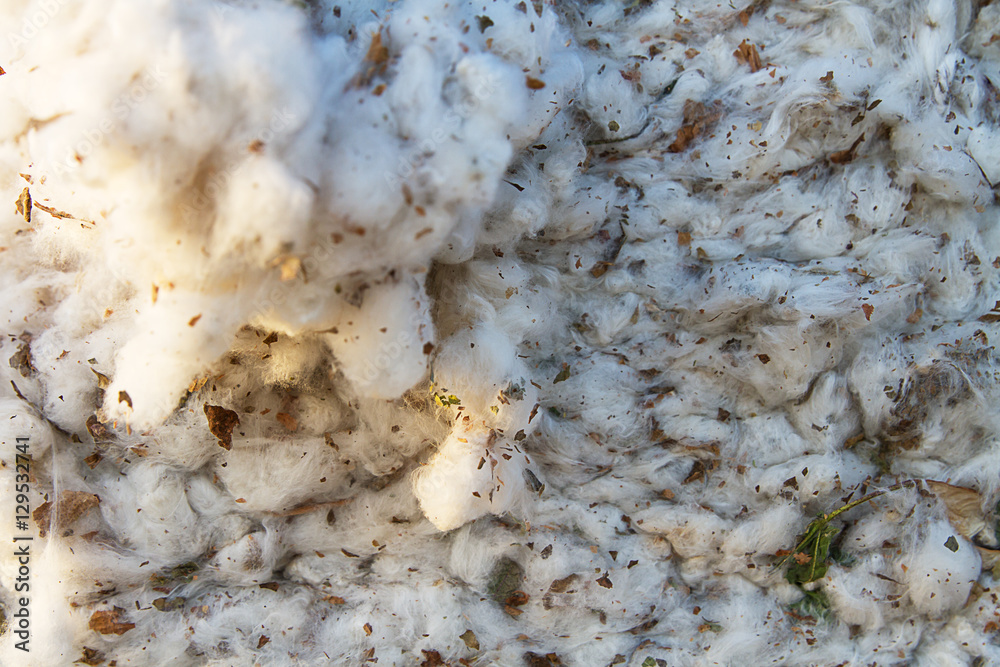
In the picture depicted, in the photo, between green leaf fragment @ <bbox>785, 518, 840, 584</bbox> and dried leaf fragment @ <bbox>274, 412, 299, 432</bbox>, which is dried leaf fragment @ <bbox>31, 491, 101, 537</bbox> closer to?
dried leaf fragment @ <bbox>274, 412, 299, 432</bbox>

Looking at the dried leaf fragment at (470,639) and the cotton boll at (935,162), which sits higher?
the cotton boll at (935,162)

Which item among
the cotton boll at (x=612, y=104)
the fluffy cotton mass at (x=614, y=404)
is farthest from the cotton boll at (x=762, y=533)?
the cotton boll at (x=612, y=104)

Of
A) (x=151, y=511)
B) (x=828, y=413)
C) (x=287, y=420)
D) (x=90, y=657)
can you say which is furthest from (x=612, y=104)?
(x=90, y=657)

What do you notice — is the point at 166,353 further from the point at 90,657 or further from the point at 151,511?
the point at 90,657

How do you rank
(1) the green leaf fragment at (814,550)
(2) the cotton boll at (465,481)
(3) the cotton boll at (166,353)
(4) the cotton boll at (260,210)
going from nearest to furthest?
(4) the cotton boll at (260,210), (3) the cotton boll at (166,353), (2) the cotton boll at (465,481), (1) the green leaf fragment at (814,550)

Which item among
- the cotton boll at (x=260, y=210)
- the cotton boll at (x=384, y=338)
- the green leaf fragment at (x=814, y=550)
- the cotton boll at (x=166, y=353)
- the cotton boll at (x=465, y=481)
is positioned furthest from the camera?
the green leaf fragment at (x=814, y=550)

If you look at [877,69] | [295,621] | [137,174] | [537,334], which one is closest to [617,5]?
[877,69]

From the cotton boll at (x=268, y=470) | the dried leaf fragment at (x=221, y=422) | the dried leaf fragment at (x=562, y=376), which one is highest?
the dried leaf fragment at (x=221, y=422)

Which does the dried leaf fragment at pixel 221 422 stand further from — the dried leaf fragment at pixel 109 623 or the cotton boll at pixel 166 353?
the dried leaf fragment at pixel 109 623

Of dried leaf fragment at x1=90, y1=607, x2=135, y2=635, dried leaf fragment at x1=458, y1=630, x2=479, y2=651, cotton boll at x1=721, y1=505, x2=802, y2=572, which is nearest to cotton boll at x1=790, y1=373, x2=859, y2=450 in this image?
cotton boll at x1=721, y1=505, x2=802, y2=572
